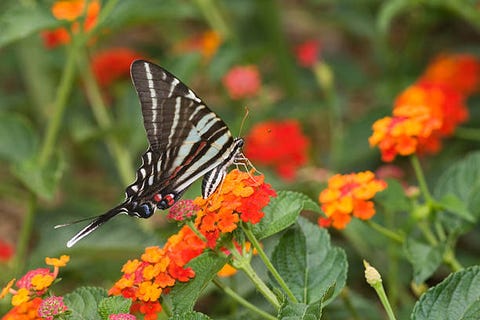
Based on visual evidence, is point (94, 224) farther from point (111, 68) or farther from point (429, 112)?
point (111, 68)

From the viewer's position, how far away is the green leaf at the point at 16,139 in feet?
9.07

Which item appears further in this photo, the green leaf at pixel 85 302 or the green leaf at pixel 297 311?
the green leaf at pixel 85 302

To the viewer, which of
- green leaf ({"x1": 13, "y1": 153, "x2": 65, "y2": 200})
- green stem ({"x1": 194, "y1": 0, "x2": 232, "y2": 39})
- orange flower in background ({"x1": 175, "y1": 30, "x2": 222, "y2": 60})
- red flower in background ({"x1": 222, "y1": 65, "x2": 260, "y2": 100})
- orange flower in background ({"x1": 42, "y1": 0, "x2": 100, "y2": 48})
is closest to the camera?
green leaf ({"x1": 13, "y1": 153, "x2": 65, "y2": 200})

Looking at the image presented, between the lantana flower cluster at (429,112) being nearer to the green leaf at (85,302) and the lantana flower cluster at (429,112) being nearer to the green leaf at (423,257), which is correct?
the green leaf at (423,257)

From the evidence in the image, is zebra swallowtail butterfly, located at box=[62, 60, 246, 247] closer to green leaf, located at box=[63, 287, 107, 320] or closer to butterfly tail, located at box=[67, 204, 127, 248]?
butterfly tail, located at box=[67, 204, 127, 248]

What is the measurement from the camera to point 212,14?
11.8ft

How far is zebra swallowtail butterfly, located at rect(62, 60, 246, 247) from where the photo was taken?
1768mm

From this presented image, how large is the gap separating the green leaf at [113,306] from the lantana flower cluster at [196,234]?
0.13ft

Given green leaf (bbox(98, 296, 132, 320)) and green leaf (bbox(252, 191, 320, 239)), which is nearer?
green leaf (bbox(98, 296, 132, 320))

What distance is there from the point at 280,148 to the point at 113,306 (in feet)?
5.87

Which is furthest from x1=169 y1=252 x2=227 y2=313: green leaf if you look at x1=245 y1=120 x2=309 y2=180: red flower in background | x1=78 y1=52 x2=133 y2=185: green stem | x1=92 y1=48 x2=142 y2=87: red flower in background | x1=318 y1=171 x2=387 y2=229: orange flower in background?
x1=92 y1=48 x2=142 y2=87: red flower in background

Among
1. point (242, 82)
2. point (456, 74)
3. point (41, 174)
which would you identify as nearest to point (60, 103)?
point (41, 174)

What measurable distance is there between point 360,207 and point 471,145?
197 centimetres

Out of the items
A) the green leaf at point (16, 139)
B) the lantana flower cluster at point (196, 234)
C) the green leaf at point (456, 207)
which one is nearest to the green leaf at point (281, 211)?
the lantana flower cluster at point (196, 234)
